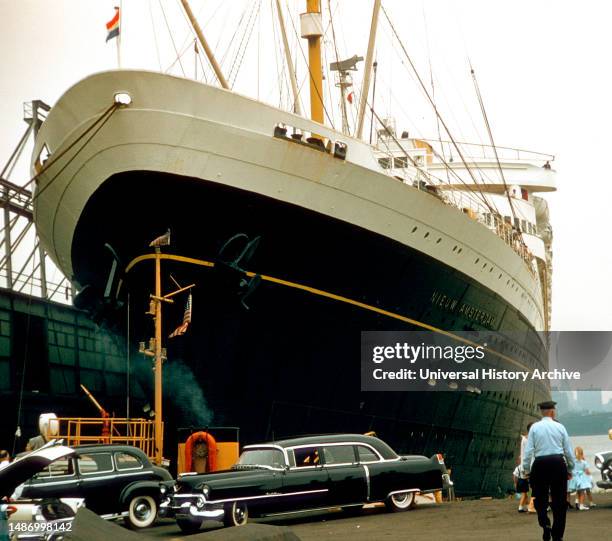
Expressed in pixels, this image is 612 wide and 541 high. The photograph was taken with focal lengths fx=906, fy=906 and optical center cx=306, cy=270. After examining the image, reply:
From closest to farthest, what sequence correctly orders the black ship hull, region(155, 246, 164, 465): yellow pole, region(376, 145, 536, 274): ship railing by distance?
region(155, 246, 164, 465): yellow pole → the black ship hull → region(376, 145, 536, 274): ship railing

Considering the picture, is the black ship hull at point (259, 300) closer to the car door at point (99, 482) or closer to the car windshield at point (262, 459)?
the car windshield at point (262, 459)

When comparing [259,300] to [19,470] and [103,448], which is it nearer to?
[103,448]

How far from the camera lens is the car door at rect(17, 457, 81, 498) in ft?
42.4

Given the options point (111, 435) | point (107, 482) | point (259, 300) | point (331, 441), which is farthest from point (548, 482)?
point (259, 300)

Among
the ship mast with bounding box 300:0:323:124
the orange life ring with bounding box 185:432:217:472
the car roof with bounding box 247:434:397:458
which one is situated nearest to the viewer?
the car roof with bounding box 247:434:397:458

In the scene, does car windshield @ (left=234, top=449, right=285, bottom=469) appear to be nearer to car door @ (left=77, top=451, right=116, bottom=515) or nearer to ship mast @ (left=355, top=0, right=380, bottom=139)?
car door @ (left=77, top=451, right=116, bottom=515)

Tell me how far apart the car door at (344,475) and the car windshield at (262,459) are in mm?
731

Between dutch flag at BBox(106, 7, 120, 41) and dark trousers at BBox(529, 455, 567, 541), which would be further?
dutch flag at BBox(106, 7, 120, 41)

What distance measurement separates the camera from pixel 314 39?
28016 mm

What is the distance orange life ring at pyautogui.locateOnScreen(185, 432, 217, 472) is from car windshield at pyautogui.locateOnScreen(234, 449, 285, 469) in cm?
475

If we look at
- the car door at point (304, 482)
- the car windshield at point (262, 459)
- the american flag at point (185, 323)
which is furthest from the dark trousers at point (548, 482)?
the american flag at point (185, 323)

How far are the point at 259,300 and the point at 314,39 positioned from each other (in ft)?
33.7

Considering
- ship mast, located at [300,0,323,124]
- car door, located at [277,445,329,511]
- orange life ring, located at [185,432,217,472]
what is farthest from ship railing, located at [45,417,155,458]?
ship mast, located at [300,0,323,124]

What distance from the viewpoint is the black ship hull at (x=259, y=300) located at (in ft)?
69.1
